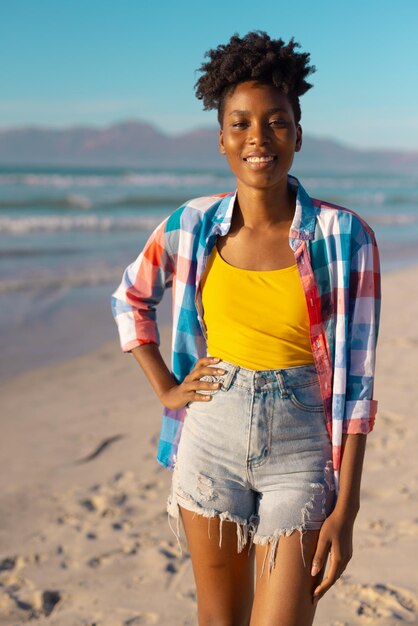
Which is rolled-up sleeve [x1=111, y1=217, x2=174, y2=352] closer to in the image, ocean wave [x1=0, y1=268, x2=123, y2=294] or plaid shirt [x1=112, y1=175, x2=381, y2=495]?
plaid shirt [x1=112, y1=175, x2=381, y2=495]

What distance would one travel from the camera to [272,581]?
212cm

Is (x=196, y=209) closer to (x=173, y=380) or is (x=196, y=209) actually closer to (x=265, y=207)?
(x=265, y=207)

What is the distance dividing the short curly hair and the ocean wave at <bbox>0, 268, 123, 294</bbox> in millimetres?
7900

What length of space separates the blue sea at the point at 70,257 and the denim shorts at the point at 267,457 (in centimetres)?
477

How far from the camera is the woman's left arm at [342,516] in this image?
214cm

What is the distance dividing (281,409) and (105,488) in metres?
2.78

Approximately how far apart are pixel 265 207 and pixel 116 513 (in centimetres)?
258

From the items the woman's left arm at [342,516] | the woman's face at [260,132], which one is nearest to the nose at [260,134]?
the woman's face at [260,132]

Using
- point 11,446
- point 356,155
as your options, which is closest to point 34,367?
point 11,446

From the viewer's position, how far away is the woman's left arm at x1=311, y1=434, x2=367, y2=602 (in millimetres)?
2141

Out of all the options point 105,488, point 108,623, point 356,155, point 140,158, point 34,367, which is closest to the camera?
point 108,623

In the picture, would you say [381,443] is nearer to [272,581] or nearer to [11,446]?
[11,446]

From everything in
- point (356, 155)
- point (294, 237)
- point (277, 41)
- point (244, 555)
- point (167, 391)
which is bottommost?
point (356, 155)

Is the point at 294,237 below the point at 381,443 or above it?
above
